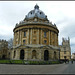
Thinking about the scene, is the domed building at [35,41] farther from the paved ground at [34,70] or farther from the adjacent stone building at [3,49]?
the adjacent stone building at [3,49]

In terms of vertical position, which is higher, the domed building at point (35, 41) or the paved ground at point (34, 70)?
the domed building at point (35, 41)

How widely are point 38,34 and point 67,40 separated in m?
54.8

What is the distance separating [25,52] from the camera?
4103 centimetres

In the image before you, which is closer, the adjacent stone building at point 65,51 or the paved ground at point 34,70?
the paved ground at point 34,70

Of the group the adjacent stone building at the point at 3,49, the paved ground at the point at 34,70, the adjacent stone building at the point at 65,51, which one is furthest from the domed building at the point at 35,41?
the adjacent stone building at the point at 65,51

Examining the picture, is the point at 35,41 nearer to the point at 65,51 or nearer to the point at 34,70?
the point at 34,70

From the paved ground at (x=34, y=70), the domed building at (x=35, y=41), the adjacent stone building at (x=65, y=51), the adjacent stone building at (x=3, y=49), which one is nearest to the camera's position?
the paved ground at (x=34, y=70)

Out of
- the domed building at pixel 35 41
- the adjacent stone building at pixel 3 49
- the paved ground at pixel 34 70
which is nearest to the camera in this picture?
the paved ground at pixel 34 70

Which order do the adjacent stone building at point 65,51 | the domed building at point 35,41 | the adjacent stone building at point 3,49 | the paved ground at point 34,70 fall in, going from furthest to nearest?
the adjacent stone building at point 65,51, the adjacent stone building at point 3,49, the domed building at point 35,41, the paved ground at point 34,70

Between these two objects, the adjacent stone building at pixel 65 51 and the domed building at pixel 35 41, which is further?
the adjacent stone building at pixel 65 51

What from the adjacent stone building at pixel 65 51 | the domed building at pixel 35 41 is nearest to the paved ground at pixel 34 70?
the domed building at pixel 35 41

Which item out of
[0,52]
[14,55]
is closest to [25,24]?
[14,55]

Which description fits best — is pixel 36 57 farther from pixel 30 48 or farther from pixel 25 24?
pixel 25 24

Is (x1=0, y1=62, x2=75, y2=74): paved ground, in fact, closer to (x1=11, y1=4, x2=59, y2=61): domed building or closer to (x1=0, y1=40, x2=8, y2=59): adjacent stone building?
(x1=11, y1=4, x2=59, y2=61): domed building
